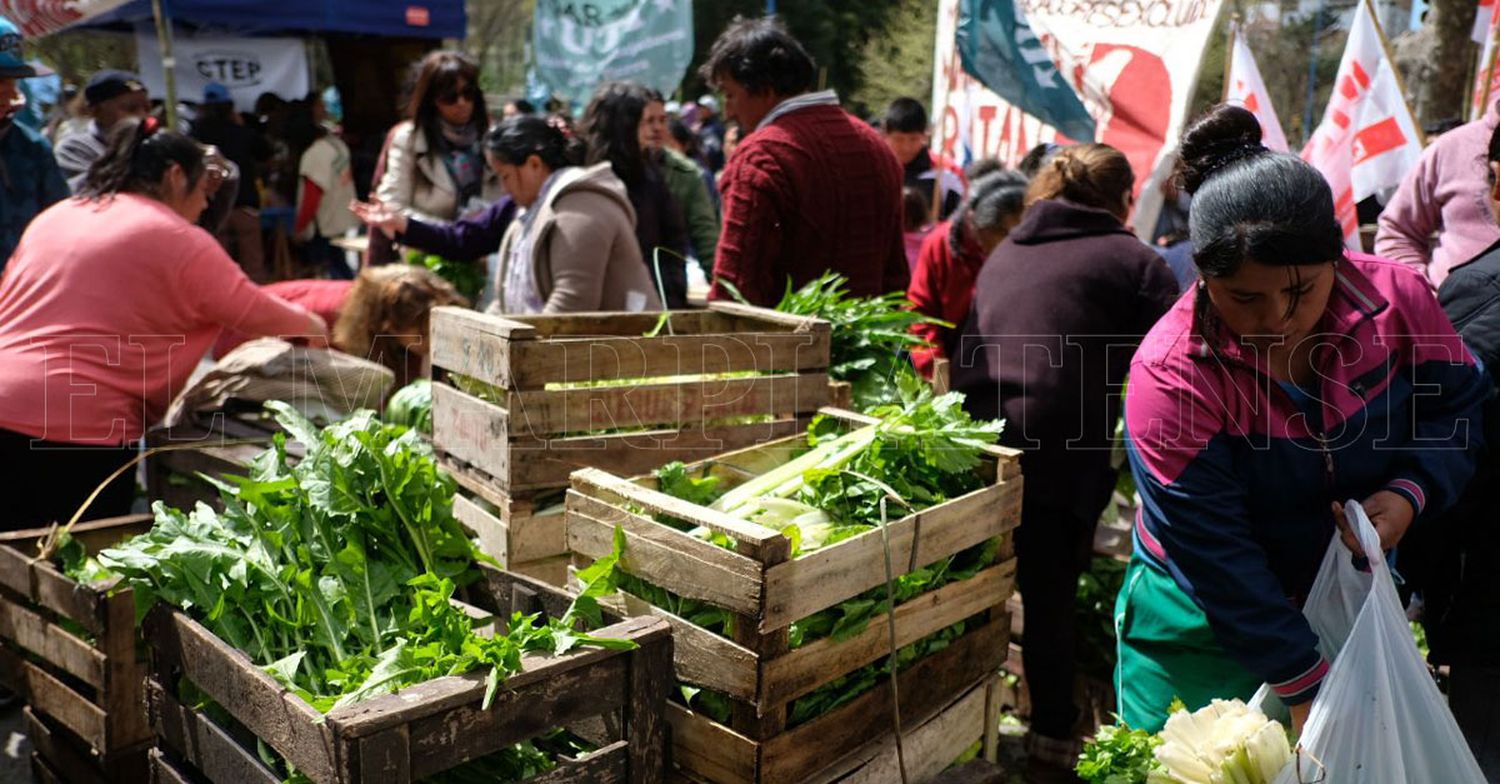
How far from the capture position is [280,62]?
13703mm

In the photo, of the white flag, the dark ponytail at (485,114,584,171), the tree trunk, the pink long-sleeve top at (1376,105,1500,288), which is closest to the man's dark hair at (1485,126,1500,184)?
the pink long-sleeve top at (1376,105,1500,288)

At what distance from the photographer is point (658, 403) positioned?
10.9 ft

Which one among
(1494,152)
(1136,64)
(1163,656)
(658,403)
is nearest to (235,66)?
(1136,64)

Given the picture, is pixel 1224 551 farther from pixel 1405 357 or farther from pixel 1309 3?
pixel 1309 3

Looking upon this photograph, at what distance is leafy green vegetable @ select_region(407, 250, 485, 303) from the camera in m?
5.84

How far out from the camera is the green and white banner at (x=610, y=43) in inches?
317

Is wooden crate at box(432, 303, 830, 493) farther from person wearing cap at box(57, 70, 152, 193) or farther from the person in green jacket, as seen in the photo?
person wearing cap at box(57, 70, 152, 193)

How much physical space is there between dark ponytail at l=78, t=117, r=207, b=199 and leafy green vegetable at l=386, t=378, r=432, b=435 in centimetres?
108

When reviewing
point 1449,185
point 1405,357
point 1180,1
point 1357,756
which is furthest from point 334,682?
point 1180,1

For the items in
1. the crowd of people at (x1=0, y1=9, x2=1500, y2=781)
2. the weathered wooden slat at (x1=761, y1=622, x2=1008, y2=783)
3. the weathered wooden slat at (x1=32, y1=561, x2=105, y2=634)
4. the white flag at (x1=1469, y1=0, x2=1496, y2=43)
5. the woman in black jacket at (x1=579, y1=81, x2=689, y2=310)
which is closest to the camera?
the crowd of people at (x1=0, y1=9, x2=1500, y2=781)

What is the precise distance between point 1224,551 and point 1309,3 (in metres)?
26.9

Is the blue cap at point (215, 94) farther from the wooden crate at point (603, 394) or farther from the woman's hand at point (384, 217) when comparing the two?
the wooden crate at point (603, 394)

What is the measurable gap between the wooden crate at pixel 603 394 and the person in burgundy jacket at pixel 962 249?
1261mm

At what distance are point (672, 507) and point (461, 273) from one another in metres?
3.66
